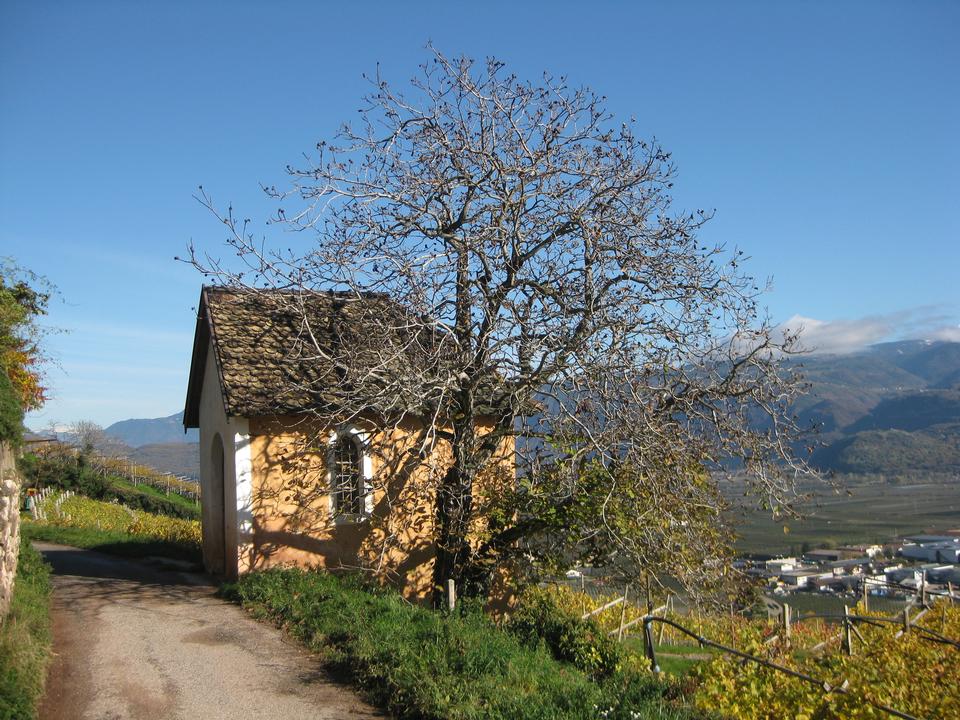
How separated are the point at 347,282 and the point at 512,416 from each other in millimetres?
3619

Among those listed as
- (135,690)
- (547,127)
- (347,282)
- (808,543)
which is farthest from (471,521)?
(808,543)

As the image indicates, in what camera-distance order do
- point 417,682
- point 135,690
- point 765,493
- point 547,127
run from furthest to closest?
point 547,127 → point 765,493 → point 135,690 → point 417,682

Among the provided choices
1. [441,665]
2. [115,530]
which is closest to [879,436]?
[115,530]

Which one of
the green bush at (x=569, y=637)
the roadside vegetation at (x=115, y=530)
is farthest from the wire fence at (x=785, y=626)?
the roadside vegetation at (x=115, y=530)

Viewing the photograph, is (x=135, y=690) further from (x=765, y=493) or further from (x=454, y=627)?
(x=765, y=493)

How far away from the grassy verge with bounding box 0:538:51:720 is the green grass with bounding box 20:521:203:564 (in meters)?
6.78

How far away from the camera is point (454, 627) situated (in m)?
10.5

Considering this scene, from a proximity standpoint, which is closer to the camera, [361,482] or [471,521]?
[471,521]

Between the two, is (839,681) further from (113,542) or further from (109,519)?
(109,519)

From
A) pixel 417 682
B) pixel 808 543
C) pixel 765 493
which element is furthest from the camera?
pixel 808 543

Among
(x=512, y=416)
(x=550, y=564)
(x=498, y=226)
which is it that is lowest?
(x=550, y=564)

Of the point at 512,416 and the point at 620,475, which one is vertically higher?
the point at 512,416

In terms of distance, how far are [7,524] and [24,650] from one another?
2.91 metres

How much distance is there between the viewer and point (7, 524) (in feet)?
37.1
